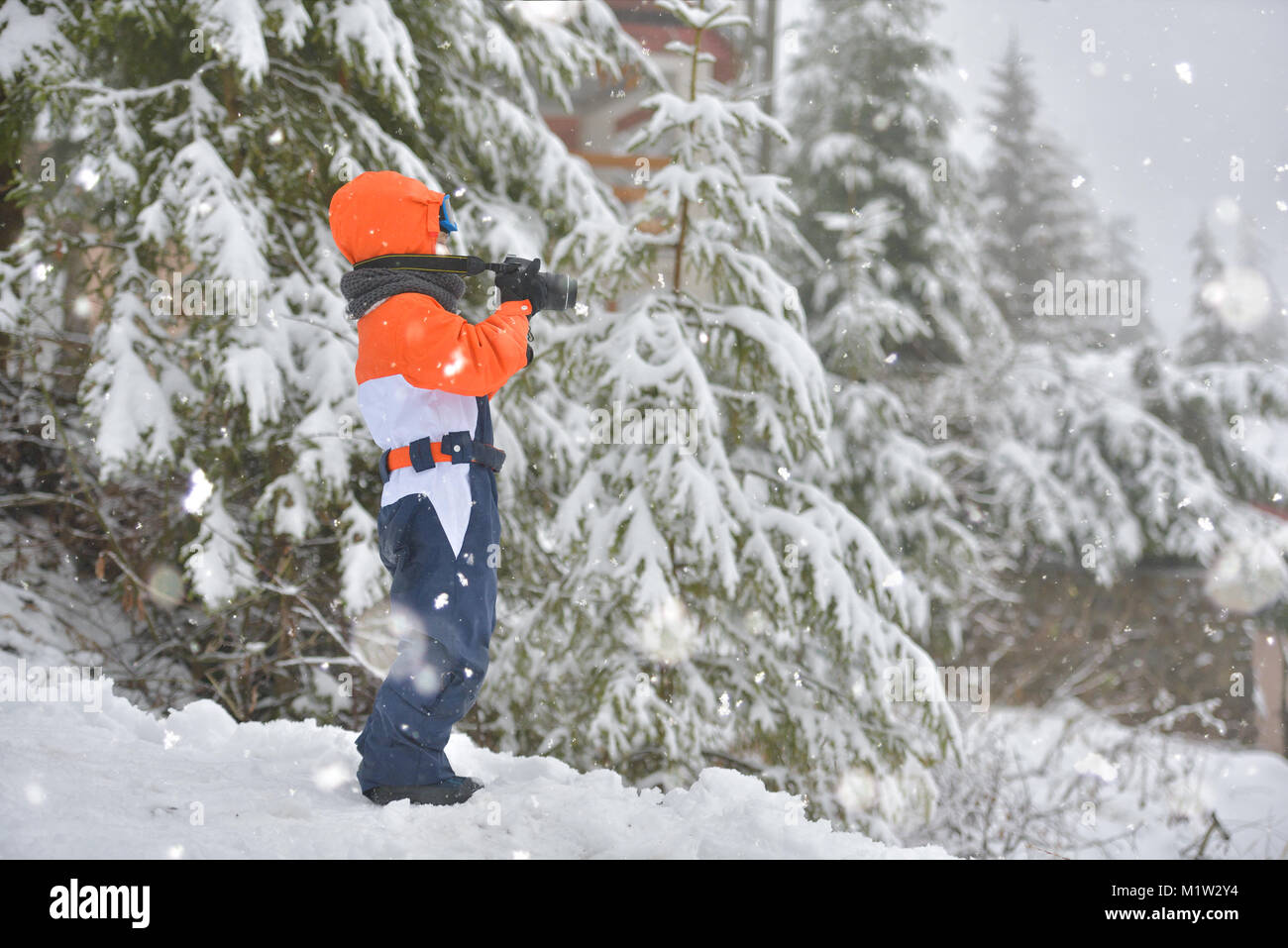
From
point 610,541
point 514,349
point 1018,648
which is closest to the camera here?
point 514,349

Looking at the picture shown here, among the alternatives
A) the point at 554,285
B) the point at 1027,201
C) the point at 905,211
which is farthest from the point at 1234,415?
the point at 554,285

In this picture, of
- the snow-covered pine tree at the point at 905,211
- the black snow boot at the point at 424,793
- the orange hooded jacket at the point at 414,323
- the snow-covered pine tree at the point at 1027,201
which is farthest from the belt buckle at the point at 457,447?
the snow-covered pine tree at the point at 1027,201

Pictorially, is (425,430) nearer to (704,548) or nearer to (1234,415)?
(704,548)

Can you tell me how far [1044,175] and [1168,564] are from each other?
12489 mm

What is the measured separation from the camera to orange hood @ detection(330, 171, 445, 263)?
9.48 ft

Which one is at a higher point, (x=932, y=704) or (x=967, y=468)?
(x=967, y=468)

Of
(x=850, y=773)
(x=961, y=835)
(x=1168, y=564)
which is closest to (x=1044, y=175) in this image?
(x=1168, y=564)

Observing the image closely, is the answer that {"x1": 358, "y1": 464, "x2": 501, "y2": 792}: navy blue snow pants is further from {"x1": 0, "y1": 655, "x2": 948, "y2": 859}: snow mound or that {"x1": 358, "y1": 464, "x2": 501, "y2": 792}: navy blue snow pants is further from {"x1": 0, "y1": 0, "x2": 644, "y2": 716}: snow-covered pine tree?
{"x1": 0, "y1": 0, "x2": 644, "y2": 716}: snow-covered pine tree

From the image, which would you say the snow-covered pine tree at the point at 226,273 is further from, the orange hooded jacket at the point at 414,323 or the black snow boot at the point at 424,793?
the black snow boot at the point at 424,793

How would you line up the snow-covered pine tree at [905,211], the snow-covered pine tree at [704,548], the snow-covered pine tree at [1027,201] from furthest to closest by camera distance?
the snow-covered pine tree at [1027,201]
the snow-covered pine tree at [905,211]
the snow-covered pine tree at [704,548]

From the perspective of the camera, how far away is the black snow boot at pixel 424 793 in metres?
2.78

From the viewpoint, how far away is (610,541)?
4.37 meters

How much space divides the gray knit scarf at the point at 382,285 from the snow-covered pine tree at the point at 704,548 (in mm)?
1515
